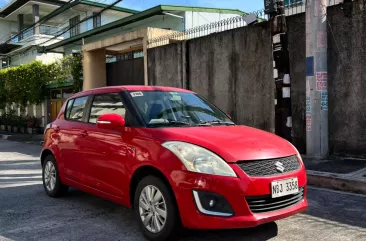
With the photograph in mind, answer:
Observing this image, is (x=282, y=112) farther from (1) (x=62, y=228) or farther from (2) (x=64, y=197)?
(1) (x=62, y=228)

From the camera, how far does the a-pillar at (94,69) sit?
670 inches

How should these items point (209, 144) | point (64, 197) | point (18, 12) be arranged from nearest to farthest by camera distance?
point (209, 144)
point (64, 197)
point (18, 12)

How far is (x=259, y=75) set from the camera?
33.2 feet

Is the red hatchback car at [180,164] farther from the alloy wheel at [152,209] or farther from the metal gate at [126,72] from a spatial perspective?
the metal gate at [126,72]

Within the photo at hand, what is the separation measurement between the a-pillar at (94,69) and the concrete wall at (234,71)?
5.27 meters

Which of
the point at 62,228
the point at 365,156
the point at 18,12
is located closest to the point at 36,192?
the point at 62,228

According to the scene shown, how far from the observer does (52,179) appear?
19.1 ft

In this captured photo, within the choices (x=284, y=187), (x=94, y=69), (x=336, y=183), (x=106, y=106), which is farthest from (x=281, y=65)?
(x=94, y=69)

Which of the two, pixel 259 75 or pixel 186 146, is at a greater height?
pixel 259 75

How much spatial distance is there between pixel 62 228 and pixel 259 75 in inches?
281

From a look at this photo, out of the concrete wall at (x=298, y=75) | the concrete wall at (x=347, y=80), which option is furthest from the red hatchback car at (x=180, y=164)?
the concrete wall at (x=298, y=75)

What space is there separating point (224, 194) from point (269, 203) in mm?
497

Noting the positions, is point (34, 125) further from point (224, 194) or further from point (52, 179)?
point (224, 194)

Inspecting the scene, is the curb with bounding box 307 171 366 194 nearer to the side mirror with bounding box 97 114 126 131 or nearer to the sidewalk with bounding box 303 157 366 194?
the sidewalk with bounding box 303 157 366 194
